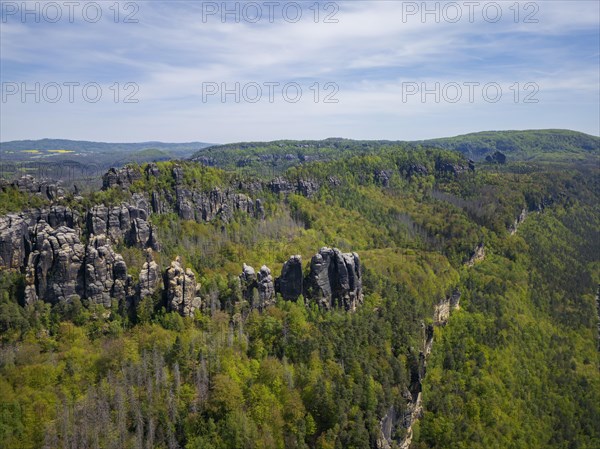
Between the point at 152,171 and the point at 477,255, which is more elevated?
the point at 152,171

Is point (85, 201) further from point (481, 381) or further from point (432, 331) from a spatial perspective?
point (481, 381)

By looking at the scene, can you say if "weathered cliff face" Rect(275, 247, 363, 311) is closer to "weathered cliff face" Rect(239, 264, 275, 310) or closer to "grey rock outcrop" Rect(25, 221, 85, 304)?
"weathered cliff face" Rect(239, 264, 275, 310)

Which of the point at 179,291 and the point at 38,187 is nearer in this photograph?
the point at 179,291

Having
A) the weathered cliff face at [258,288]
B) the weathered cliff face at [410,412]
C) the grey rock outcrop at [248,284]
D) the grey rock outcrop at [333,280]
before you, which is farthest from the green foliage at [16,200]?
the weathered cliff face at [410,412]

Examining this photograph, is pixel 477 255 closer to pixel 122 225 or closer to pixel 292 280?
pixel 292 280

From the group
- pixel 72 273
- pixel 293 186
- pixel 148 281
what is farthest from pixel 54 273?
pixel 293 186

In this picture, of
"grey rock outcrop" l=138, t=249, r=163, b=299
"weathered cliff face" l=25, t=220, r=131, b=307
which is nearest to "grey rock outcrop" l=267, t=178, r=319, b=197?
"grey rock outcrop" l=138, t=249, r=163, b=299
